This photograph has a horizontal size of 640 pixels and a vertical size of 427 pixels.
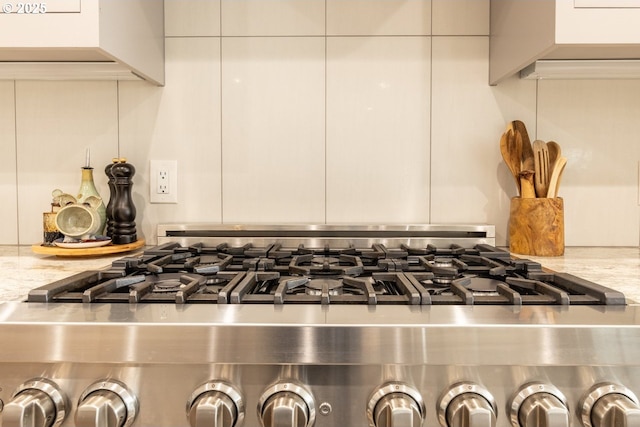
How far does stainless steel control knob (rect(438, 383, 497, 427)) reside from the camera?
0.57 metres

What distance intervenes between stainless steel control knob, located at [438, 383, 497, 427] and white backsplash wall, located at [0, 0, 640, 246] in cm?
80

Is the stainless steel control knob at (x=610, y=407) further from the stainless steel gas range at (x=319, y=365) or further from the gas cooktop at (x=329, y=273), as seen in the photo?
the gas cooktop at (x=329, y=273)

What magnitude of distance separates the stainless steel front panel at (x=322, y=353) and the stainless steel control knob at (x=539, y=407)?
0.04 ft

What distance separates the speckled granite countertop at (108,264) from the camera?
821 millimetres

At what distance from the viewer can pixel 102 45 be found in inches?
39.9

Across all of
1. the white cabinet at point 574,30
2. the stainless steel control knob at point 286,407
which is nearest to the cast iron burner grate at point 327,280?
the stainless steel control knob at point 286,407

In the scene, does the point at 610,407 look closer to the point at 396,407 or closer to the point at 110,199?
the point at 396,407

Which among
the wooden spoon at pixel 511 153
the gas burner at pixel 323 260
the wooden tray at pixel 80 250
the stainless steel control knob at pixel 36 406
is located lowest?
the stainless steel control knob at pixel 36 406

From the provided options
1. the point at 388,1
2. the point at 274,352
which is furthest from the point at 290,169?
the point at 274,352

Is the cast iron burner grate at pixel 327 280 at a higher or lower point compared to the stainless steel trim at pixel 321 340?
higher

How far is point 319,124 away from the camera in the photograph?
4.50ft

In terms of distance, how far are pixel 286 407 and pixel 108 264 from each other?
0.67 meters

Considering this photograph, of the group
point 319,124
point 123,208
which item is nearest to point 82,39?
point 123,208

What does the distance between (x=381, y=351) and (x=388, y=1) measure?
1114 millimetres
